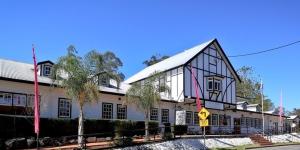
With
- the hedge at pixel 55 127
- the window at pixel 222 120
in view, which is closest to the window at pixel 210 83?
the window at pixel 222 120

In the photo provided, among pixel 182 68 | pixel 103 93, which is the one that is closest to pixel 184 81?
pixel 182 68

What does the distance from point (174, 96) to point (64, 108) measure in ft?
46.1

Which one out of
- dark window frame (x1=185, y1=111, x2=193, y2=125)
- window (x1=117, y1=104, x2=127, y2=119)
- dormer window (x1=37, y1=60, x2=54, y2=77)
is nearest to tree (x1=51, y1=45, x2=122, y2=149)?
dormer window (x1=37, y1=60, x2=54, y2=77)

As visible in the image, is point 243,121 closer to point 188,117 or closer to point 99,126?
point 188,117

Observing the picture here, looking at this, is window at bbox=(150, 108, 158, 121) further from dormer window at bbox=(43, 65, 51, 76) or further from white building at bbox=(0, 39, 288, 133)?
dormer window at bbox=(43, 65, 51, 76)

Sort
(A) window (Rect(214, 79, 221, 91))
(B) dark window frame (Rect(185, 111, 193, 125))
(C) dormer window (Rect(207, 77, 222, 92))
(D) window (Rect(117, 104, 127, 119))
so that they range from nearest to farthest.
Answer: (D) window (Rect(117, 104, 127, 119)) → (B) dark window frame (Rect(185, 111, 193, 125)) → (C) dormer window (Rect(207, 77, 222, 92)) → (A) window (Rect(214, 79, 221, 91))

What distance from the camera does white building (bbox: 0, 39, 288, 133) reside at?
84.9 feet

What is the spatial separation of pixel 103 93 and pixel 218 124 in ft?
61.0

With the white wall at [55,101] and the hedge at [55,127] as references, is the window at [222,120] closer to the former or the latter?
the white wall at [55,101]

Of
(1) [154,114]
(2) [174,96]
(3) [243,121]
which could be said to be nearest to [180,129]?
(1) [154,114]

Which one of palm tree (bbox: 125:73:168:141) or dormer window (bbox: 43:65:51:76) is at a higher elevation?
dormer window (bbox: 43:65:51:76)

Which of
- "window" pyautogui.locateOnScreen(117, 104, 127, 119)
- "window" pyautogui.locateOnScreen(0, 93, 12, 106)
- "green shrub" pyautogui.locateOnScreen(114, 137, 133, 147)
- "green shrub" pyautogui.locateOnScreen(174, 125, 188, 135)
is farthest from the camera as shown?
"green shrub" pyautogui.locateOnScreen(174, 125, 188, 135)

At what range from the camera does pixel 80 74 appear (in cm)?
2264

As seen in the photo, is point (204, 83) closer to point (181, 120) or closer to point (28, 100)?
point (181, 120)
